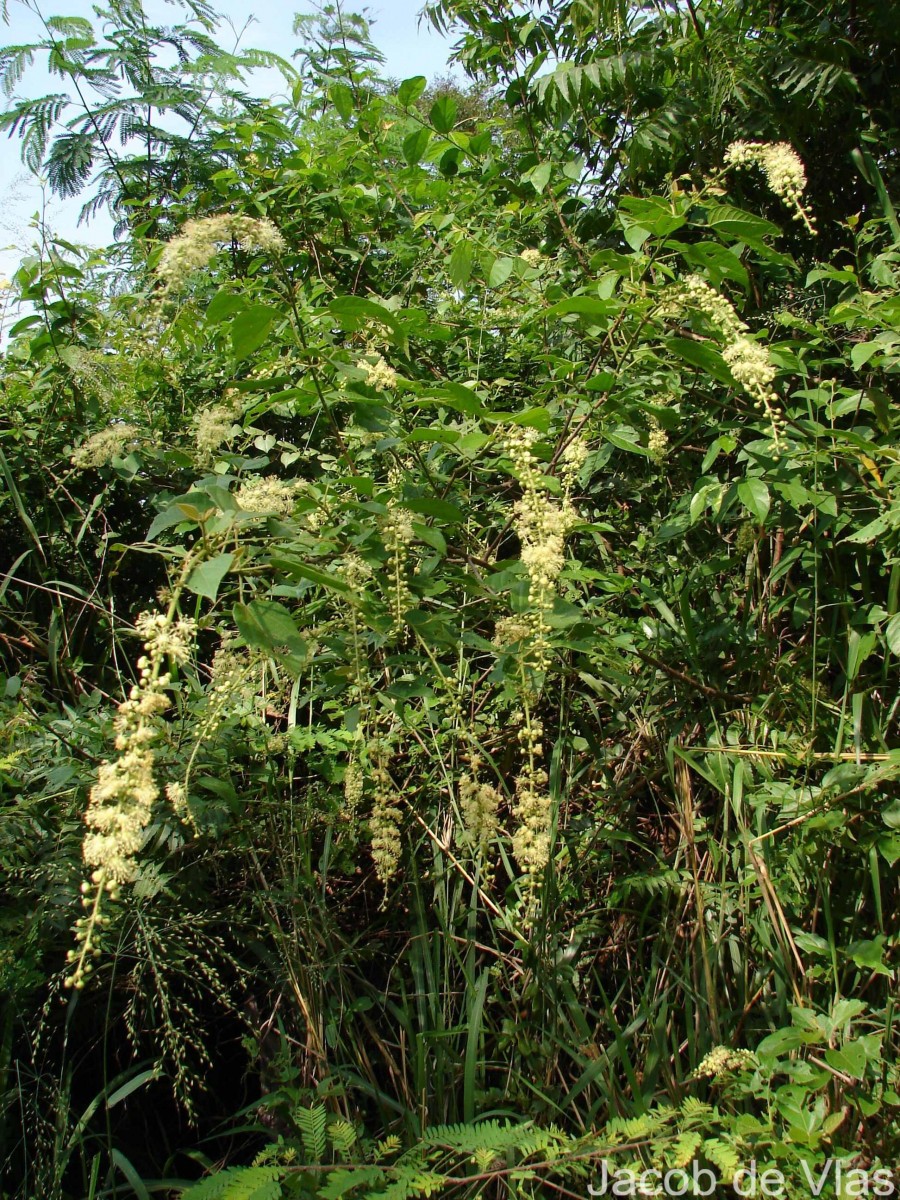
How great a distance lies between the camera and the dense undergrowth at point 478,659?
164 centimetres

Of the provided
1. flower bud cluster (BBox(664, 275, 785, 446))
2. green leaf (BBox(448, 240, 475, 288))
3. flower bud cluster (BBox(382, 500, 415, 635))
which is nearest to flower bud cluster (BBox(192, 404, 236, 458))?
flower bud cluster (BBox(382, 500, 415, 635))

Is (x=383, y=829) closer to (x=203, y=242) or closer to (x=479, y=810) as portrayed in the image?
(x=479, y=810)

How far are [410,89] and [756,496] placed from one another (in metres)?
1.38

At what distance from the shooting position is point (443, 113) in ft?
7.27

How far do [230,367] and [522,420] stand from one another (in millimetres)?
1577

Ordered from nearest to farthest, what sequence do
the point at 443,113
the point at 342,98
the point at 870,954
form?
the point at 870,954, the point at 443,113, the point at 342,98

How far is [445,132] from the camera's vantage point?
7.39ft

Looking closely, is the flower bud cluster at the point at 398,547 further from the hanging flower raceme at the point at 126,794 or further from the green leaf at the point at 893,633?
the green leaf at the point at 893,633

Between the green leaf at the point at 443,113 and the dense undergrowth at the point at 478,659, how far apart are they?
1 cm

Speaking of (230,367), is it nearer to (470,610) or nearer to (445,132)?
(445,132)

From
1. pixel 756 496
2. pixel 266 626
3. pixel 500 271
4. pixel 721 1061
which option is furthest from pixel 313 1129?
pixel 500 271

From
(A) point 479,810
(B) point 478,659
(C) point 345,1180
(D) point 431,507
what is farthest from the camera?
(B) point 478,659

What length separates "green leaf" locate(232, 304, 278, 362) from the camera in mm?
1403

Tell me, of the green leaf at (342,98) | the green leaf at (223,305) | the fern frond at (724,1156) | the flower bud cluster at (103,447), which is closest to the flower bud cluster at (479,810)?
the fern frond at (724,1156)
